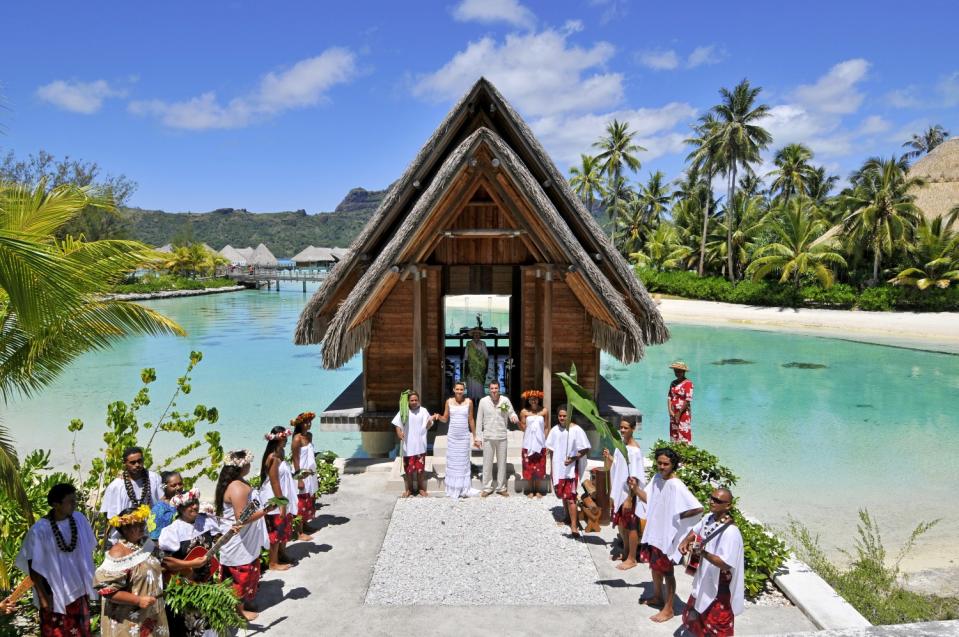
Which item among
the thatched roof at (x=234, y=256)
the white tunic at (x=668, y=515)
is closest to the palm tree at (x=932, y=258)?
the white tunic at (x=668, y=515)

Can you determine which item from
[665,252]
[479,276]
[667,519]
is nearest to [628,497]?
[667,519]

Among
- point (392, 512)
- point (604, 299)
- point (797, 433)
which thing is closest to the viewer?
point (392, 512)

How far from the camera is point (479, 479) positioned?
7.96 meters

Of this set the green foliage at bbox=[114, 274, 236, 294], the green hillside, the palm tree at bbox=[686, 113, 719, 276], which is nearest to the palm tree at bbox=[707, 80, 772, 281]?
the palm tree at bbox=[686, 113, 719, 276]

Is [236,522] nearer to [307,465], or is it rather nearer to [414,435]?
[307,465]

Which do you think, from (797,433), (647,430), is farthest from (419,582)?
(797,433)

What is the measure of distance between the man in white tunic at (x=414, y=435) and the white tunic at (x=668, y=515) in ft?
10.6

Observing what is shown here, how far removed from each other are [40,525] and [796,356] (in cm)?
2589

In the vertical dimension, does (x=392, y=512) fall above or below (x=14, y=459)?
below

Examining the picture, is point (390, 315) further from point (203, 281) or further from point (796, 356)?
point (203, 281)

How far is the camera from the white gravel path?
5.15m

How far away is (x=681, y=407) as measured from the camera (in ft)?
24.3

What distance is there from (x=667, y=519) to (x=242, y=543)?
133 inches

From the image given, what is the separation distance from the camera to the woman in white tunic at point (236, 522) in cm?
443
